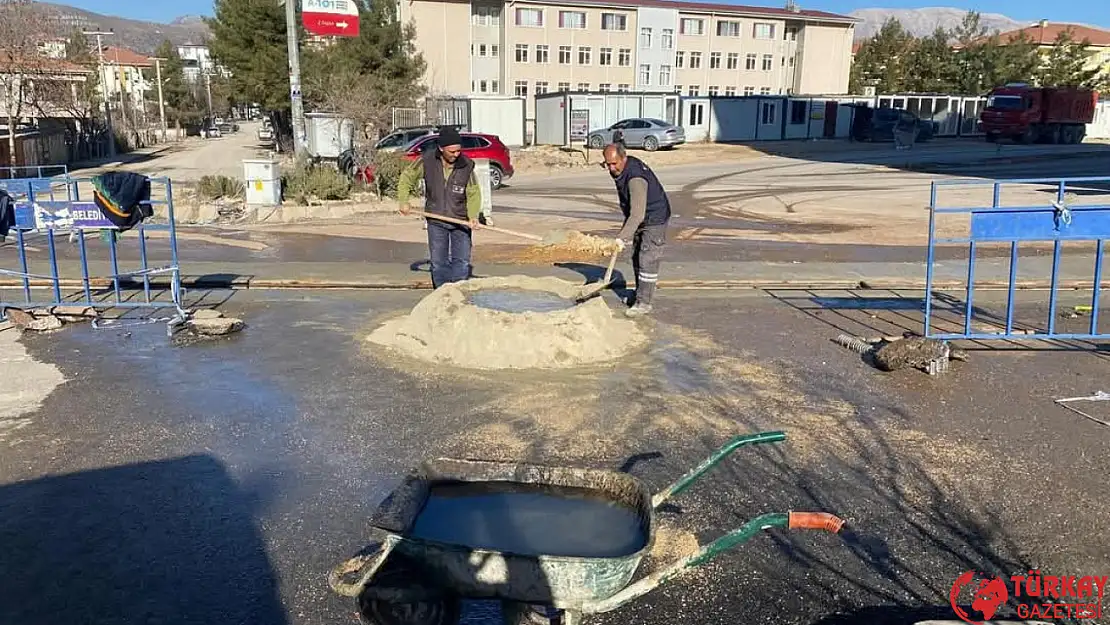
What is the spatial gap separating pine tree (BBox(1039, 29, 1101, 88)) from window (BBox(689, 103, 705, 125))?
98.4ft

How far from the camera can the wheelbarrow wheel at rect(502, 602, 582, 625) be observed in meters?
3.17

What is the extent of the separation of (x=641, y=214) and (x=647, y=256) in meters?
0.56

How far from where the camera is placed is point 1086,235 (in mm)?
7195

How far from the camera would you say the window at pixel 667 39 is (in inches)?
2421

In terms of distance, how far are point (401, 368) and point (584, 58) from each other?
56.2 meters

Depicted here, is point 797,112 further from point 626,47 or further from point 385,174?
point 385,174

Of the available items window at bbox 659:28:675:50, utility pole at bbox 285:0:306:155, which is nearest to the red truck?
window at bbox 659:28:675:50

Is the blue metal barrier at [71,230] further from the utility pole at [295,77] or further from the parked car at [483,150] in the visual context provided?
the parked car at [483,150]

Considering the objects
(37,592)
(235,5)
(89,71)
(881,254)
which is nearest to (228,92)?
(235,5)

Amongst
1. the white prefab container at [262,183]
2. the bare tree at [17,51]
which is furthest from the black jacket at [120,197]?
the bare tree at [17,51]

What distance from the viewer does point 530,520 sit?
3598 millimetres

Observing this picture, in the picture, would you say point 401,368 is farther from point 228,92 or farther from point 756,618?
point 228,92

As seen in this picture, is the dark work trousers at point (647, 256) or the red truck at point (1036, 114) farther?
the red truck at point (1036, 114)

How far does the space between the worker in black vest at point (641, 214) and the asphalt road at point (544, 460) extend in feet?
2.35
